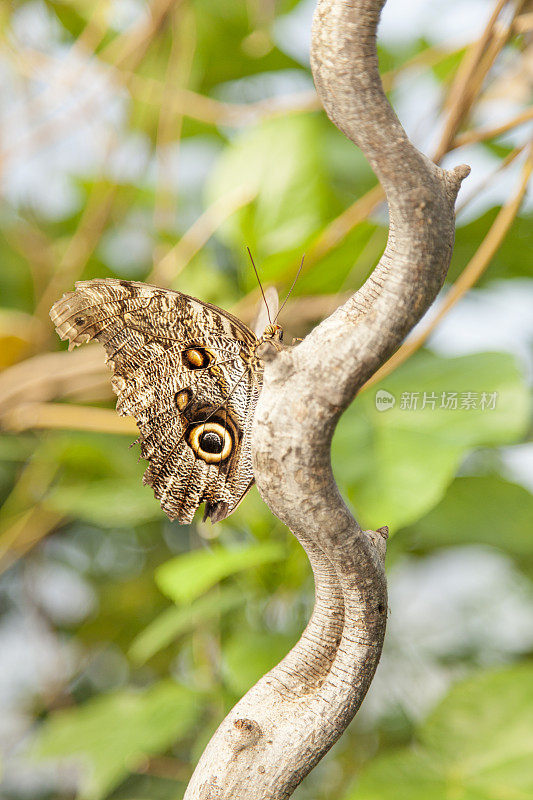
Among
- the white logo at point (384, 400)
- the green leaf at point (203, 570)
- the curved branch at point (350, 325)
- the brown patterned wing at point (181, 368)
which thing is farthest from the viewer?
the white logo at point (384, 400)

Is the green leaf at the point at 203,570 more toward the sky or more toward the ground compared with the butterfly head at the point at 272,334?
more toward the ground

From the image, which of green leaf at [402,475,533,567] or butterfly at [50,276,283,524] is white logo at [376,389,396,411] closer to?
green leaf at [402,475,533,567]

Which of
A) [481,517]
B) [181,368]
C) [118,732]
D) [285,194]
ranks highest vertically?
[285,194]

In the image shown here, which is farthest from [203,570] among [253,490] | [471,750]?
[471,750]

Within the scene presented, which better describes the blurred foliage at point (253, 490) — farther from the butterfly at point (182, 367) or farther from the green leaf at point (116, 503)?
the butterfly at point (182, 367)

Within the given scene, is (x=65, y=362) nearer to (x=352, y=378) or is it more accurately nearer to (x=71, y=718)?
(x=71, y=718)

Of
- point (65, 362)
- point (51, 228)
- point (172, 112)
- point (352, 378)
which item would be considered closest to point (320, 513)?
point (352, 378)

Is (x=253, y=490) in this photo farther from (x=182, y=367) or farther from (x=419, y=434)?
(x=182, y=367)

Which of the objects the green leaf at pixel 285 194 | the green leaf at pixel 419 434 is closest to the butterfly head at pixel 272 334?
the green leaf at pixel 419 434
